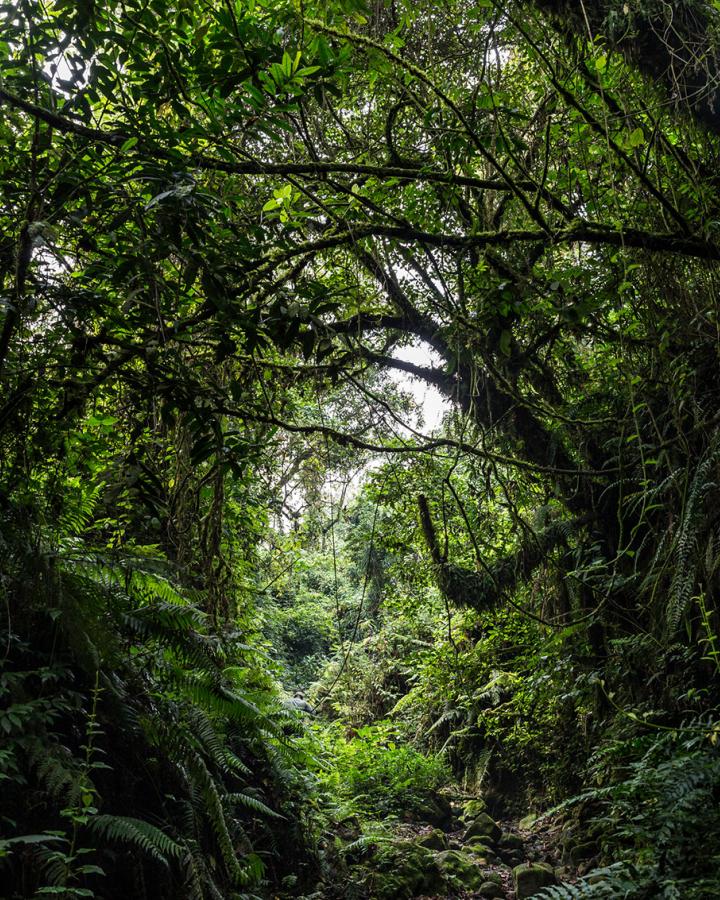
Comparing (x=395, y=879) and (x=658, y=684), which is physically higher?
(x=658, y=684)

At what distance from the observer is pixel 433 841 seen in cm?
650

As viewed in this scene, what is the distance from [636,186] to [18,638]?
13.2ft

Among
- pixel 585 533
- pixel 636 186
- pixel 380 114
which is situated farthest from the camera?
pixel 585 533

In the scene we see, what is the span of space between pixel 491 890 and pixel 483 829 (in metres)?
1.74

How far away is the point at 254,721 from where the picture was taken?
433 cm

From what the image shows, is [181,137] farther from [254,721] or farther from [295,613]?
[295,613]

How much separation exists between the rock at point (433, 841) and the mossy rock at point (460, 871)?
343 mm

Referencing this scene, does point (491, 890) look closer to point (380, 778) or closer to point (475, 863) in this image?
point (475, 863)

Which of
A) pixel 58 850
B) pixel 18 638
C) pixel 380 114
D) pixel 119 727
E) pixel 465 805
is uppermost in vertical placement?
pixel 380 114

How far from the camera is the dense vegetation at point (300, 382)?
262 centimetres

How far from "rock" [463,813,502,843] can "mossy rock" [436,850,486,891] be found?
101cm

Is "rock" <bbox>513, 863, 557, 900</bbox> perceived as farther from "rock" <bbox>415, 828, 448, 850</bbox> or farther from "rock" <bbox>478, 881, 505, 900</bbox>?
"rock" <bbox>415, 828, 448, 850</bbox>

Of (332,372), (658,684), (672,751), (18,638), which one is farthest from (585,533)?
(18,638)

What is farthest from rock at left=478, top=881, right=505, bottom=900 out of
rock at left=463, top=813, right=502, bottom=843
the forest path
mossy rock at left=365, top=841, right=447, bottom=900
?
rock at left=463, top=813, right=502, bottom=843
